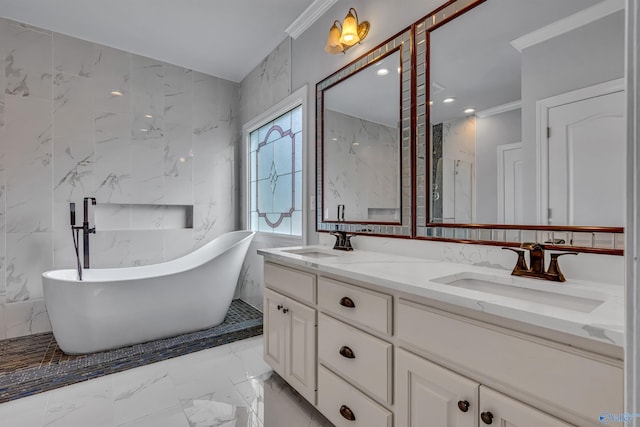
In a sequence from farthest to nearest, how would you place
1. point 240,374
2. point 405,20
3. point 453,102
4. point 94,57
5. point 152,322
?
point 94,57
point 152,322
point 240,374
point 405,20
point 453,102

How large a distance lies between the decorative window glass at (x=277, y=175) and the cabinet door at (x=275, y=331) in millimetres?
981

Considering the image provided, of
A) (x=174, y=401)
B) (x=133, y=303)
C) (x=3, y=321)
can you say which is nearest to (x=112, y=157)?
(x=133, y=303)

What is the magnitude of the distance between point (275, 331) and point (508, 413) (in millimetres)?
1309

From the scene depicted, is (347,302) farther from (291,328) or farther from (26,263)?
(26,263)

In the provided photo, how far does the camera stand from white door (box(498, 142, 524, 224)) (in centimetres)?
123

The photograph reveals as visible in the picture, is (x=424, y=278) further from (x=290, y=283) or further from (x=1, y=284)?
(x=1, y=284)

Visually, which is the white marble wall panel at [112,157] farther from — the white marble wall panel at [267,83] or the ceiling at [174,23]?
the white marble wall panel at [267,83]

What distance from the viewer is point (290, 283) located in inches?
66.7

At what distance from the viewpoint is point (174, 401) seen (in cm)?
171

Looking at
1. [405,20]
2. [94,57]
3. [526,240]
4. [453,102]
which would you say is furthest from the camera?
[94,57]

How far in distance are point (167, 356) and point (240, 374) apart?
61 centimetres

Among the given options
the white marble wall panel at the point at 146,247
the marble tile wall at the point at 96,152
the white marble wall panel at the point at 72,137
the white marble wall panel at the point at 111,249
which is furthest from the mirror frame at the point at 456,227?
the white marble wall panel at the point at 72,137

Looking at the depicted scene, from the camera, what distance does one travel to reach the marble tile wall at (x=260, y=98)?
2.79m

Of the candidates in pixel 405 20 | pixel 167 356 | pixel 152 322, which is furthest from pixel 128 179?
pixel 405 20
